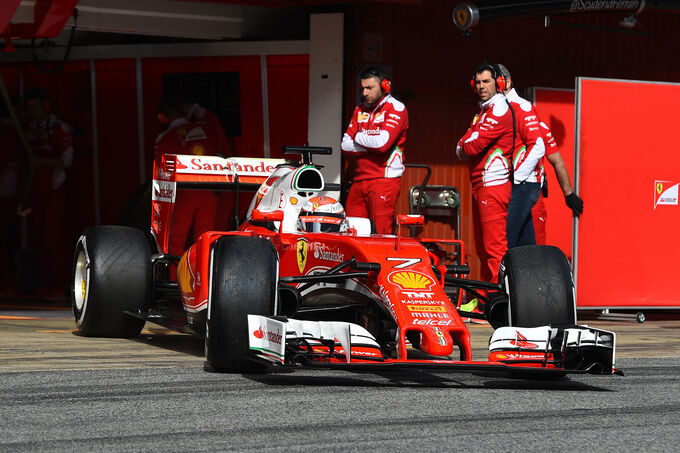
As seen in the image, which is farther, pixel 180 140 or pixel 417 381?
pixel 180 140

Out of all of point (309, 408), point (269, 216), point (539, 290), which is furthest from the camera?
point (269, 216)

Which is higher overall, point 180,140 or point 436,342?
point 180,140

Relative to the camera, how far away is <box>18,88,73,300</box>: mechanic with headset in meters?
12.4

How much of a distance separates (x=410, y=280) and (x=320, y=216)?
128cm

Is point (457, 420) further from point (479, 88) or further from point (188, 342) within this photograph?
point (479, 88)

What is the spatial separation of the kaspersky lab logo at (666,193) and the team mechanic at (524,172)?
1.93m

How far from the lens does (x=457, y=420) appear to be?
4559 mm

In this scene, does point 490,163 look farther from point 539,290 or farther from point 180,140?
point 180,140

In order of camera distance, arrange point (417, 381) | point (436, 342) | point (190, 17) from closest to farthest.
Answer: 1. point (436, 342)
2. point (417, 381)
3. point (190, 17)

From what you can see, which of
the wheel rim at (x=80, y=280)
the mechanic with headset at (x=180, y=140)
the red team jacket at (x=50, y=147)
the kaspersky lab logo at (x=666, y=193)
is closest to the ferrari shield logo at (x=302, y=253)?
the wheel rim at (x=80, y=280)

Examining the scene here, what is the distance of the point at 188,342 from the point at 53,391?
2600 millimetres

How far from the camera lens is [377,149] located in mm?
9094

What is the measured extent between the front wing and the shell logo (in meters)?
0.49

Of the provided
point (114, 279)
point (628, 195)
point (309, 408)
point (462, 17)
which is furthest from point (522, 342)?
point (628, 195)
